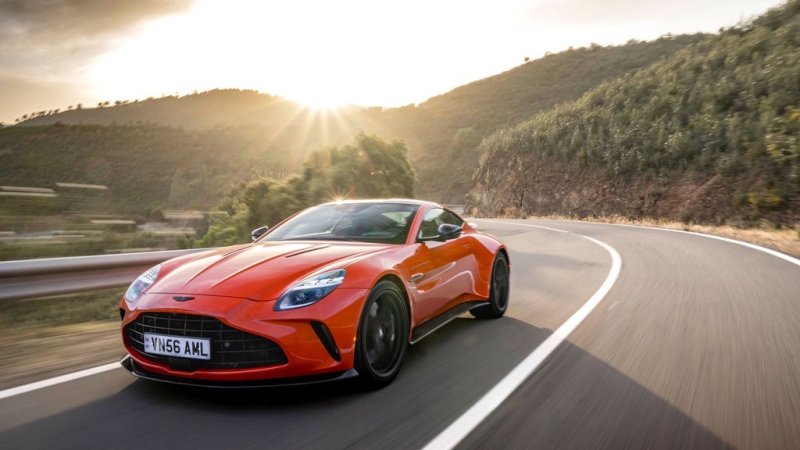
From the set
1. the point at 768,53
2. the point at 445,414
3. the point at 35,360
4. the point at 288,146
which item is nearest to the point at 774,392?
the point at 445,414

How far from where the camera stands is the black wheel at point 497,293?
6551mm

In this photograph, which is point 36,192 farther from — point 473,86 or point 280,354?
point 473,86

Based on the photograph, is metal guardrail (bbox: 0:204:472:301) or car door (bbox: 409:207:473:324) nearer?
car door (bbox: 409:207:473:324)

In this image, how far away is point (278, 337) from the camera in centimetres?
377

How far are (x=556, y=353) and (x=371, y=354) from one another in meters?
1.70

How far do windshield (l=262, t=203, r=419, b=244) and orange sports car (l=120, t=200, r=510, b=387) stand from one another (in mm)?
20

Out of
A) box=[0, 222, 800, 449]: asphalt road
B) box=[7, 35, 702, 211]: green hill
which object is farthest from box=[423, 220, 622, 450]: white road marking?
box=[7, 35, 702, 211]: green hill

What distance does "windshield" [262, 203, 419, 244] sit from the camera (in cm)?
532

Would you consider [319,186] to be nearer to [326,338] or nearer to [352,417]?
[326,338]

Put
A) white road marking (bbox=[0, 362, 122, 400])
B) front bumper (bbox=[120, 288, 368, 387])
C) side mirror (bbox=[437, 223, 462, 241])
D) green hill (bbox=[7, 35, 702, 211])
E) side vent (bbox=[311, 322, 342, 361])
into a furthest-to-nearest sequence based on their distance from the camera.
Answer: green hill (bbox=[7, 35, 702, 211]), side mirror (bbox=[437, 223, 462, 241]), white road marking (bbox=[0, 362, 122, 400]), side vent (bbox=[311, 322, 342, 361]), front bumper (bbox=[120, 288, 368, 387])

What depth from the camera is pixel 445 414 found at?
12.4ft

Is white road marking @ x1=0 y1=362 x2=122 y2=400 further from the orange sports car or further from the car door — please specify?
the car door

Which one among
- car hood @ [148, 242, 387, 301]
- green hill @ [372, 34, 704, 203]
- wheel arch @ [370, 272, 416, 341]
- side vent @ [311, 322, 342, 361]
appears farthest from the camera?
green hill @ [372, 34, 704, 203]

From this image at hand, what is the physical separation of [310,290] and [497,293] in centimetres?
313
